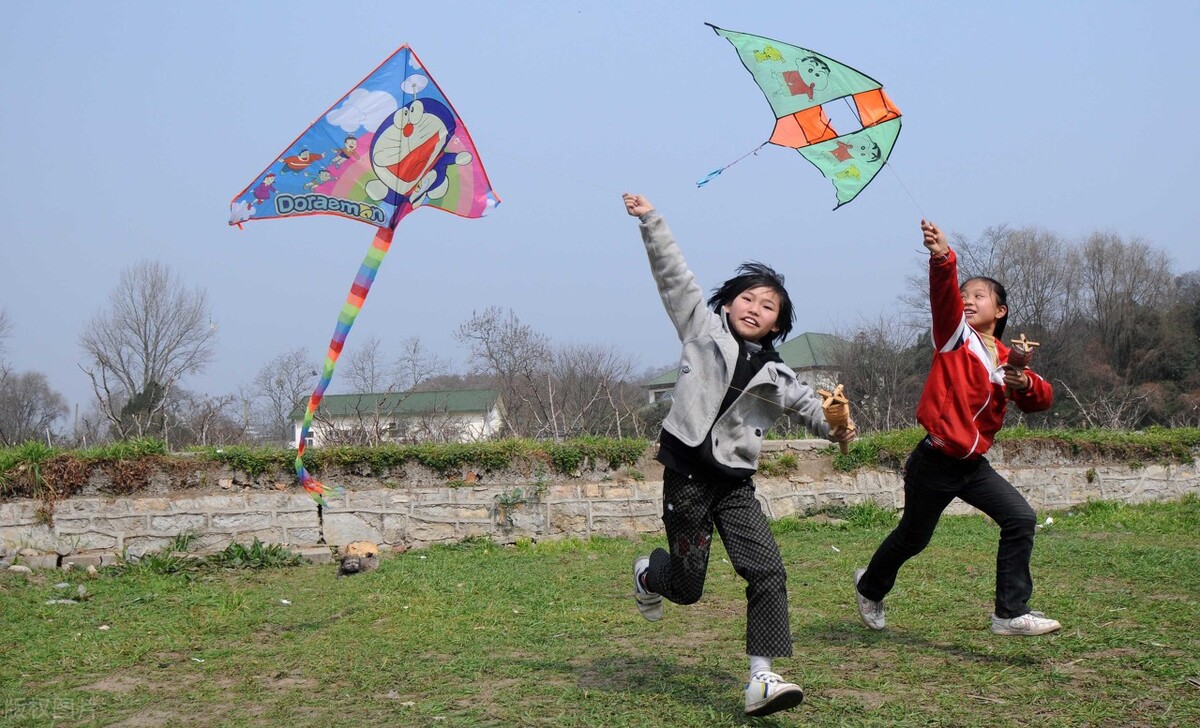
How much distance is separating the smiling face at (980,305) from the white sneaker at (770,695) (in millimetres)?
2155

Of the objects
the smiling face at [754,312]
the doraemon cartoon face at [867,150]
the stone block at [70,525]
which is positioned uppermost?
the doraemon cartoon face at [867,150]

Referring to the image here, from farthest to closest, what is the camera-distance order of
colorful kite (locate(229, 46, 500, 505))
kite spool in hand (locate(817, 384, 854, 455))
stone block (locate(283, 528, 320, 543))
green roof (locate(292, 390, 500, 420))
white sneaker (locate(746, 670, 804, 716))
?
green roof (locate(292, 390, 500, 420)), stone block (locate(283, 528, 320, 543)), colorful kite (locate(229, 46, 500, 505)), kite spool in hand (locate(817, 384, 854, 455)), white sneaker (locate(746, 670, 804, 716))

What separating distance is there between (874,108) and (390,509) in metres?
6.29

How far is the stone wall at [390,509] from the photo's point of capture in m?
9.08

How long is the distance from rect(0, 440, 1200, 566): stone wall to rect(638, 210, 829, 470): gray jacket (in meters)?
6.05

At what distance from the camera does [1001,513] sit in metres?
4.55

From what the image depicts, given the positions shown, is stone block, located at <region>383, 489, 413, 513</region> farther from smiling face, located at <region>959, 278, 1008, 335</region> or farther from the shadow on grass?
smiling face, located at <region>959, 278, 1008, 335</region>

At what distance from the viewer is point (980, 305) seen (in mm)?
4812

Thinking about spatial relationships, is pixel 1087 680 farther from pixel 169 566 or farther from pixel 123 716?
pixel 169 566

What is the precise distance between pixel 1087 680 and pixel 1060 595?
6.60ft

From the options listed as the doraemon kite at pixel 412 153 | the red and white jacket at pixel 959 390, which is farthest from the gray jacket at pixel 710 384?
the doraemon kite at pixel 412 153

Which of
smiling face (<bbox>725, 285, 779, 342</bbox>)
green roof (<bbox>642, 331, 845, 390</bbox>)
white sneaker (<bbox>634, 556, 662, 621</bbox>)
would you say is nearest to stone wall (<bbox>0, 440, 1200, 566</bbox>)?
white sneaker (<bbox>634, 556, 662, 621</bbox>)

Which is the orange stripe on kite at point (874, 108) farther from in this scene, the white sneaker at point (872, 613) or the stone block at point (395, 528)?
the stone block at point (395, 528)

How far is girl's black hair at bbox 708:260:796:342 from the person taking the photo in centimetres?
426
